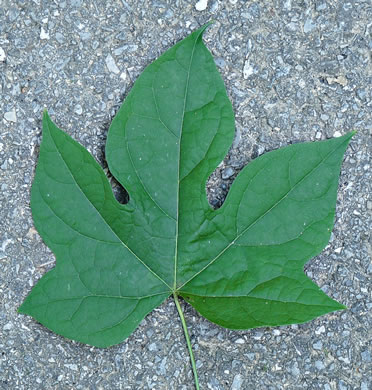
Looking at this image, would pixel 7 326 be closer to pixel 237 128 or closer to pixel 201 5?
pixel 237 128

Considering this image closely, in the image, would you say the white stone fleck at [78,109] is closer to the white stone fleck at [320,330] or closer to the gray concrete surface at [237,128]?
the gray concrete surface at [237,128]

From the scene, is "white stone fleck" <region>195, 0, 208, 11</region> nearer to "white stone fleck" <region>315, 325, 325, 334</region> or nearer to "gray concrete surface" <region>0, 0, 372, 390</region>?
"gray concrete surface" <region>0, 0, 372, 390</region>

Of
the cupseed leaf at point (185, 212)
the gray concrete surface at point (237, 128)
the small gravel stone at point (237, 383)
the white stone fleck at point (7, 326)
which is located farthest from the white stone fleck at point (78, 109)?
the small gravel stone at point (237, 383)

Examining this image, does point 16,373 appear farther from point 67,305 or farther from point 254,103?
point 254,103

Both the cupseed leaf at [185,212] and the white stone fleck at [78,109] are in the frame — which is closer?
the cupseed leaf at [185,212]

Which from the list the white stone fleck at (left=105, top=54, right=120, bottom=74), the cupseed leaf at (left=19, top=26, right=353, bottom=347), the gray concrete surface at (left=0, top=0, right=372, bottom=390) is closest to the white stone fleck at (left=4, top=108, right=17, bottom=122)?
the gray concrete surface at (left=0, top=0, right=372, bottom=390)

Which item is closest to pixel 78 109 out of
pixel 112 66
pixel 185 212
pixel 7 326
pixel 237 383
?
pixel 112 66

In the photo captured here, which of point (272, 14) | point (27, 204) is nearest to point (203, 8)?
point (272, 14)
